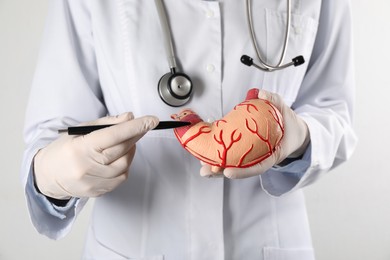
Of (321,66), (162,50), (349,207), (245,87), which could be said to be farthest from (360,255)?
(162,50)

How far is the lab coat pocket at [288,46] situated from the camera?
68cm

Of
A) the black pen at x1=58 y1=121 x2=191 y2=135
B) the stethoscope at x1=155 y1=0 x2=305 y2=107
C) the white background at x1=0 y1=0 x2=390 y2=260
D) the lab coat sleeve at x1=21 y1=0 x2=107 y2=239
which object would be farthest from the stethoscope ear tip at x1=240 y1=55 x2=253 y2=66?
the white background at x1=0 y1=0 x2=390 y2=260

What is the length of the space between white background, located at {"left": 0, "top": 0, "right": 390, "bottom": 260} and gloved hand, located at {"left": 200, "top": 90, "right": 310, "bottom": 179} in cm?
75

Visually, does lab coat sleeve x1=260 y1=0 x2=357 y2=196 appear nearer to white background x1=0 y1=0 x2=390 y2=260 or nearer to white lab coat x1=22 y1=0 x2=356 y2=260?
white lab coat x1=22 y1=0 x2=356 y2=260

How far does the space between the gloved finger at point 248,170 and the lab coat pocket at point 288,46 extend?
0.17m

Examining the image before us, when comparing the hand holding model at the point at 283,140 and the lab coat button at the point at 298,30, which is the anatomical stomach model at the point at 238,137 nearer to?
the hand holding model at the point at 283,140

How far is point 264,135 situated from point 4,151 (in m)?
0.84

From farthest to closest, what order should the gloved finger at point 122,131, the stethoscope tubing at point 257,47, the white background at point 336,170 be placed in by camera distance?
the white background at point 336,170, the stethoscope tubing at point 257,47, the gloved finger at point 122,131

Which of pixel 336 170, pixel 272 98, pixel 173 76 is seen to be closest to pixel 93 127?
pixel 173 76

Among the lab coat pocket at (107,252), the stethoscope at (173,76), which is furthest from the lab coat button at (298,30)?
the lab coat pocket at (107,252)

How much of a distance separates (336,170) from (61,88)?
1025 mm

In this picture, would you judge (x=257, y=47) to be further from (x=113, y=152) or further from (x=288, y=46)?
(x=113, y=152)

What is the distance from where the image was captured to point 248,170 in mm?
538

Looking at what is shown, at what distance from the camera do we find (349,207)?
4.61ft
